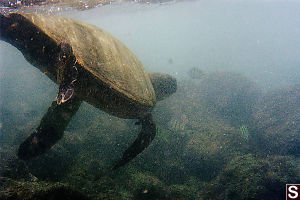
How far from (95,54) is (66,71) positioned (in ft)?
1.95

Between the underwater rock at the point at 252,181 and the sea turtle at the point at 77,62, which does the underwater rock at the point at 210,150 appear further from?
the sea turtle at the point at 77,62

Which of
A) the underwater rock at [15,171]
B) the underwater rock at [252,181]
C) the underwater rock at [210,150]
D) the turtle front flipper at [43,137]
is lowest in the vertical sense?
the underwater rock at [210,150]

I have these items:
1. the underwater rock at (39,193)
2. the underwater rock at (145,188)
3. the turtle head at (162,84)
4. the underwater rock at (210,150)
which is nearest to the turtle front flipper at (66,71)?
the underwater rock at (39,193)

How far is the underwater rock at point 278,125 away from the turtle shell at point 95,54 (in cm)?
722

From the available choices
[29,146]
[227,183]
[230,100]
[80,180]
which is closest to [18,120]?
[29,146]

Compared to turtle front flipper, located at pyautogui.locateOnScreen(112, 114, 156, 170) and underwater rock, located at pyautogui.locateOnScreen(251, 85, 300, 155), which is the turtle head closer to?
turtle front flipper, located at pyautogui.locateOnScreen(112, 114, 156, 170)

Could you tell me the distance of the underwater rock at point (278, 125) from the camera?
732cm

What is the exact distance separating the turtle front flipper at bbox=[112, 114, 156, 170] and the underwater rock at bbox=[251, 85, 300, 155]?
238 inches

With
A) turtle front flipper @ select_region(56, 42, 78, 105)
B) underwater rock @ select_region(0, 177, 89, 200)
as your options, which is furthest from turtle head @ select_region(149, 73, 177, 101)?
underwater rock @ select_region(0, 177, 89, 200)

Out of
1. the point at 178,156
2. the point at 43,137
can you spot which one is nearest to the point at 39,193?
the point at 43,137

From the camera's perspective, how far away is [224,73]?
1805 cm

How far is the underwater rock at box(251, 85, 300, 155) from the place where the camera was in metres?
7.32

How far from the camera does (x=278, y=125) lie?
8.75 metres

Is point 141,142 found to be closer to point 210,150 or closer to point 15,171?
point 15,171
